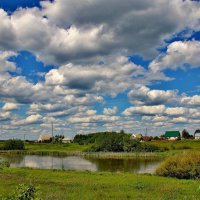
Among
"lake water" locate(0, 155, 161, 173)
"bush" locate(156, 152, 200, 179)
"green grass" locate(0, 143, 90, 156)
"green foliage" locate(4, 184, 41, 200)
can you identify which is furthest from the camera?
"green grass" locate(0, 143, 90, 156)

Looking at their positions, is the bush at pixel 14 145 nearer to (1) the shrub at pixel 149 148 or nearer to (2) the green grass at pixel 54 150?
(2) the green grass at pixel 54 150

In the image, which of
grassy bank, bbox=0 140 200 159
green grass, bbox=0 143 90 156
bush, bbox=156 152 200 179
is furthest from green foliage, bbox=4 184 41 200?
green grass, bbox=0 143 90 156

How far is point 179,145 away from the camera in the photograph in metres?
137

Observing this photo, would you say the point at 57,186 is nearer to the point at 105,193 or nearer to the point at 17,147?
the point at 105,193

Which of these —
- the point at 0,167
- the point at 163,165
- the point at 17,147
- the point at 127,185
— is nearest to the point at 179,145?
the point at 17,147

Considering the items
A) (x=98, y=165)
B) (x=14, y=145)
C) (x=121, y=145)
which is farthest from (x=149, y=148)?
(x=14, y=145)

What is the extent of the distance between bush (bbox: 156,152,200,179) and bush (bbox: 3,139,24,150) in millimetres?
131239

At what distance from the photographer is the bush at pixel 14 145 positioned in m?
165

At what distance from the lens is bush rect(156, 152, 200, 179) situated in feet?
130

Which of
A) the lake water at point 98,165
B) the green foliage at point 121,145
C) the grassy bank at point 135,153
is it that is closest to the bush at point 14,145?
the grassy bank at point 135,153

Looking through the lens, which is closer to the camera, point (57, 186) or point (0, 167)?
point (0, 167)

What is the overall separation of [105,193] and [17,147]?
5734 inches

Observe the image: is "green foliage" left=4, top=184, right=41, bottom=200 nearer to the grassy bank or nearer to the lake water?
the lake water

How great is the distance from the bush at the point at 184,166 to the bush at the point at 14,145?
5167 inches
